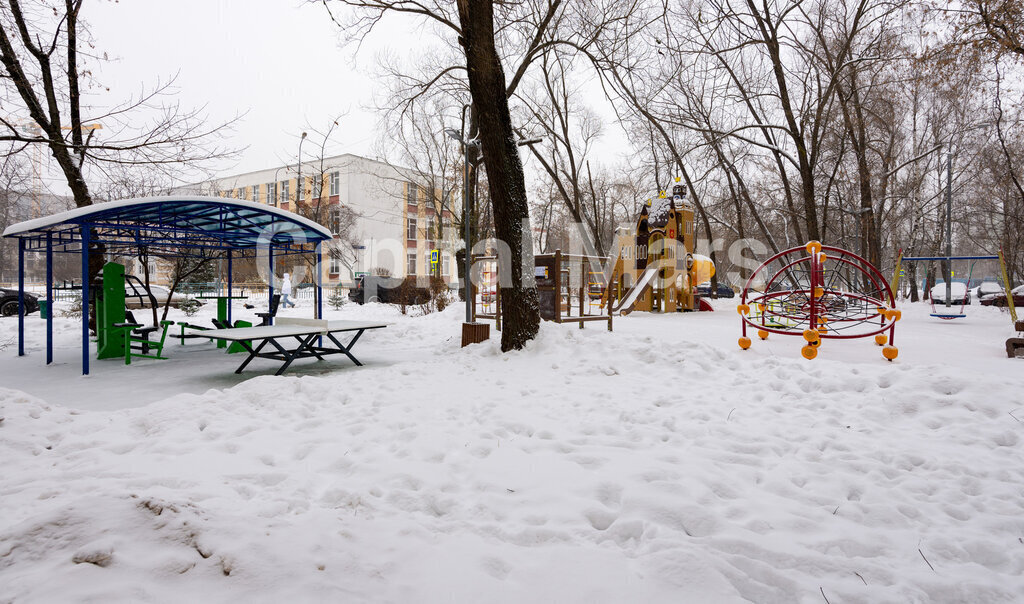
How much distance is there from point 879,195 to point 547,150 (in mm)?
Answer: 14984

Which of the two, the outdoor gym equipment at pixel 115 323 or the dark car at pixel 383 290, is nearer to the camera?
the outdoor gym equipment at pixel 115 323

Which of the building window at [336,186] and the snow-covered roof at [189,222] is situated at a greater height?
the building window at [336,186]


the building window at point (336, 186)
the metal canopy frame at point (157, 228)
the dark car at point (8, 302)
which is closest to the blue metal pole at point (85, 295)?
the metal canopy frame at point (157, 228)

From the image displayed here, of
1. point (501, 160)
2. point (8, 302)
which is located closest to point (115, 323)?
point (501, 160)

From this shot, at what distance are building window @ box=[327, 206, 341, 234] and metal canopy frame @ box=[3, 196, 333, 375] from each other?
21137 mm

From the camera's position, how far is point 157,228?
27.3 ft

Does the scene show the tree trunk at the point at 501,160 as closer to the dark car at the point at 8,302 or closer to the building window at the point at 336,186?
the dark car at the point at 8,302

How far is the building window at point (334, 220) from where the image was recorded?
109 ft

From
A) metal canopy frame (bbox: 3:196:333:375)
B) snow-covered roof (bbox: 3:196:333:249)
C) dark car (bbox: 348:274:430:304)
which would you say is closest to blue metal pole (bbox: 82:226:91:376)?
metal canopy frame (bbox: 3:196:333:375)

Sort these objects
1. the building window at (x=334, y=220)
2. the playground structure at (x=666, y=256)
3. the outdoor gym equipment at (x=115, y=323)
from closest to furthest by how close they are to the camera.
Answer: the outdoor gym equipment at (x=115, y=323) → the playground structure at (x=666, y=256) → the building window at (x=334, y=220)

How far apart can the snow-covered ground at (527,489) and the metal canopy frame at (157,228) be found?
243cm

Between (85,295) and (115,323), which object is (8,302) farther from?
(85,295)

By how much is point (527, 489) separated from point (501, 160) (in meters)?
6.10

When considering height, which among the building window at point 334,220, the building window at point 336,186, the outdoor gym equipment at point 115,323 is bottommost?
the outdoor gym equipment at point 115,323
